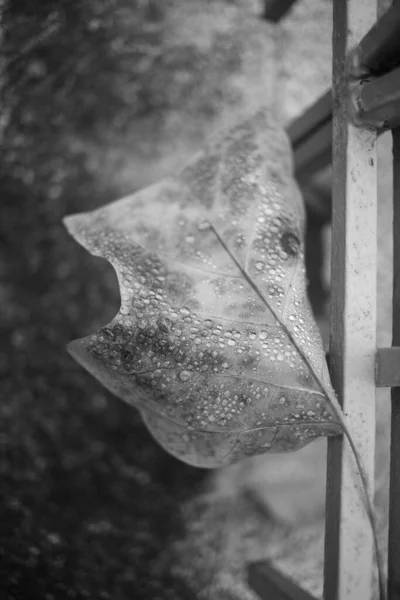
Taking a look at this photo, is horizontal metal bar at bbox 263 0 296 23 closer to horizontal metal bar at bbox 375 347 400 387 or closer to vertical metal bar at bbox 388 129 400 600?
vertical metal bar at bbox 388 129 400 600

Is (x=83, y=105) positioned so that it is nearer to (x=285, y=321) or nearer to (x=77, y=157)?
(x=77, y=157)

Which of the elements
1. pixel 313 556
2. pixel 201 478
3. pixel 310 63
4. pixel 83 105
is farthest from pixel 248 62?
pixel 313 556

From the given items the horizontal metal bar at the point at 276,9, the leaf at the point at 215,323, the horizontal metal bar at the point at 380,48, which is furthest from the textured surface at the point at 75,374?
the horizontal metal bar at the point at 380,48

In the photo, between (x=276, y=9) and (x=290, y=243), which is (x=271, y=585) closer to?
(x=290, y=243)

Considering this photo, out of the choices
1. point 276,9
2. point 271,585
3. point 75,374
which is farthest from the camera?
point 75,374

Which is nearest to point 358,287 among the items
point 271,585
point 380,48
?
point 380,48

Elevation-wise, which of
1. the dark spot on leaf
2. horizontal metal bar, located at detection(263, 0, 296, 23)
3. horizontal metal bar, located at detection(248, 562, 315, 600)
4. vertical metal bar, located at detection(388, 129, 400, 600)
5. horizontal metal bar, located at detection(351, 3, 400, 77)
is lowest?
horizontal metal bar, located at detection(248, 562, 315, 600)

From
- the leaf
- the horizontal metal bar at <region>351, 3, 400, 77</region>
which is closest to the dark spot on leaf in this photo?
the leaf

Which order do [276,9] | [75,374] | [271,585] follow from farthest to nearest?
1. [75,374]
2. [276,9]
3. [271,585]
